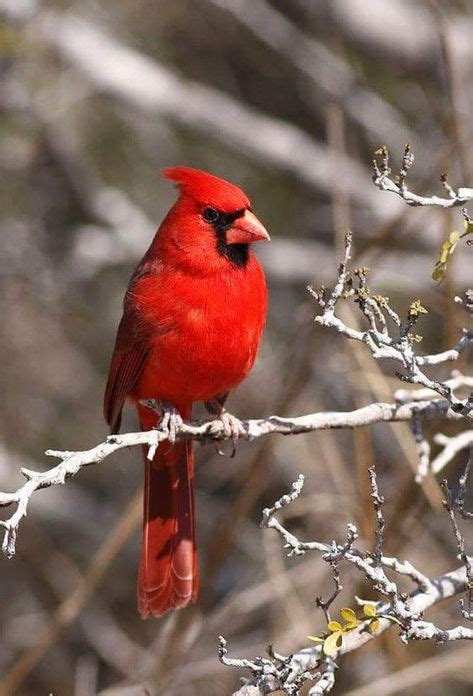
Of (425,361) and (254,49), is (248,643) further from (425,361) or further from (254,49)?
(254,49)

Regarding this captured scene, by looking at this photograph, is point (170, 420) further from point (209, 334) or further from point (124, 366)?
point (124, 366)

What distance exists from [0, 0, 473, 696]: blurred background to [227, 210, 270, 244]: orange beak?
0.80m

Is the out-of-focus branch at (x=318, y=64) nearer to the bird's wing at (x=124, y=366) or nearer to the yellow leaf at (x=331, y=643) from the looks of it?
the bird's wing at (x=124, y=366)

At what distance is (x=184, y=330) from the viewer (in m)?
3.22

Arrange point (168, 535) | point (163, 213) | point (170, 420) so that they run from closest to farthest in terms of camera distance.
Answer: point (170, 420)
point (168, 535)
point (163, 213)

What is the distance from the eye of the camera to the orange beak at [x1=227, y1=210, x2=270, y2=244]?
327cm

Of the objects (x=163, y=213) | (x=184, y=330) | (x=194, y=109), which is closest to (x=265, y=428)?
(x=184, y=330)

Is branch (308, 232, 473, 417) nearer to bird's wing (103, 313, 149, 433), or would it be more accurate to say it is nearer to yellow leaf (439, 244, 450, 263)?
yellow leaf (439, 244, 450, 263)

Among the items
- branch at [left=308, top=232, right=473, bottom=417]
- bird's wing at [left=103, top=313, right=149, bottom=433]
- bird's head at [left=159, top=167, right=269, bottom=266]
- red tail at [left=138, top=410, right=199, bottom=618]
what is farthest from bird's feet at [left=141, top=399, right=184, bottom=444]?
branch at [left=308, top=232, right=473, bottom=417]

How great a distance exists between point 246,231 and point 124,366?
1.76 ft

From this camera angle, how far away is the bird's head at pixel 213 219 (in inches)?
130

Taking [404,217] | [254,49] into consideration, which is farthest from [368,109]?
[404,217]

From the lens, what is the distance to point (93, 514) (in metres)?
5.40

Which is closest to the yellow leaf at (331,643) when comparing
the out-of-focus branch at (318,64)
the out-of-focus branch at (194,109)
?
the out-of-focus branch at (194,109)
